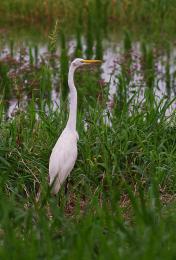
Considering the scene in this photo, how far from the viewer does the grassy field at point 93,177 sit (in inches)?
129

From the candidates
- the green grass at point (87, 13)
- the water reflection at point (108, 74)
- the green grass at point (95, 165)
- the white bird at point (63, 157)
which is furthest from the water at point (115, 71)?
the white bird at point (63, 157)

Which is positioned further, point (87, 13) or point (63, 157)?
point (87, 13)

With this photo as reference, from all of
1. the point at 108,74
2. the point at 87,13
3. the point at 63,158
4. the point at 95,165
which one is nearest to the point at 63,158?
the point at 63,158

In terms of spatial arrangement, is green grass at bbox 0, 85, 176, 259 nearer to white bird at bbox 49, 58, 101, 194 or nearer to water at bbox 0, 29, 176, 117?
white bird at bbox 49, 58, 101, 194

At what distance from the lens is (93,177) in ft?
18.0

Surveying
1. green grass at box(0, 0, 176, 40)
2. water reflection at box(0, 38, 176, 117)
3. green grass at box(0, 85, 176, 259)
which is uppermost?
green grass at box(0, 0, 176, 40)

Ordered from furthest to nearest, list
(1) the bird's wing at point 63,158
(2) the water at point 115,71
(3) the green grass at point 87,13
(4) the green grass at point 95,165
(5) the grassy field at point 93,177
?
1. (3) the green grass at point 87,13
2. (2) the water at point 115,71
3. (1) the bird's wing at point 63,158
4. (4) the green grass at point 95,165
5. (5) the grassy field at point 93,177

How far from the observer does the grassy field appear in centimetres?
328

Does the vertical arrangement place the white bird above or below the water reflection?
below

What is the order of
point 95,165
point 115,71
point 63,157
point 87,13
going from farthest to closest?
point 87,13, point 115,71, point 95,165, point 63,157

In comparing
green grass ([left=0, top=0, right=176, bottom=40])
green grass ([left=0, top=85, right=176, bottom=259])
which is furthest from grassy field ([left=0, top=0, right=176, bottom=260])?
green grass ([left=0, top=0, right=176, bottom=40])

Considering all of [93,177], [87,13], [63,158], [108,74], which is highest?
[87,13]

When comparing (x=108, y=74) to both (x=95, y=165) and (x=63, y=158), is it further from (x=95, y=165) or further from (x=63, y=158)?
(x=63, y=158)

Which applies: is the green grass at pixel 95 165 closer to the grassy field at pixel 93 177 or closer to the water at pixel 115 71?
the grassy field at pixel 93 177
